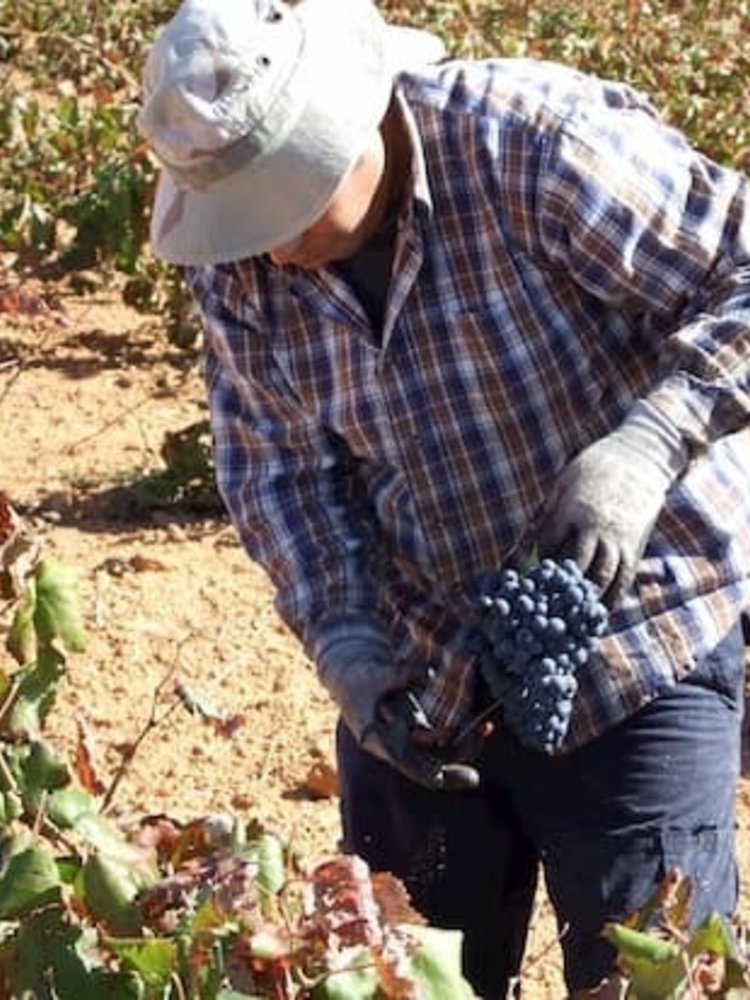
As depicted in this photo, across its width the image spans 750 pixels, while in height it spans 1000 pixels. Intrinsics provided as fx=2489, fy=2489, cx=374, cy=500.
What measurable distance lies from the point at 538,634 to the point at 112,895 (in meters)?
0.47

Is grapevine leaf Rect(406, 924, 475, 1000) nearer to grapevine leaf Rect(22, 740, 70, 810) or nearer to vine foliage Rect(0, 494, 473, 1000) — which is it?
vine foliage Rect(0, 494, 473, 1000)

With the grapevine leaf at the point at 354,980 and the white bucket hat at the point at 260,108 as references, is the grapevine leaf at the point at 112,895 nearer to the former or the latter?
the grapevine leaf at the point at 354,980

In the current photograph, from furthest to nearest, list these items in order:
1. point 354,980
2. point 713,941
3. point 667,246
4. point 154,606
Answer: point 154,606
point 667,246
point 713,941
point 354,980

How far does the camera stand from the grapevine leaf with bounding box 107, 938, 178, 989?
2.16 metres

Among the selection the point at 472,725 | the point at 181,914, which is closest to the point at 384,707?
the point at 472,725

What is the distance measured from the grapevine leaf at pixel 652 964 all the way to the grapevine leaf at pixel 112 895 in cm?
43

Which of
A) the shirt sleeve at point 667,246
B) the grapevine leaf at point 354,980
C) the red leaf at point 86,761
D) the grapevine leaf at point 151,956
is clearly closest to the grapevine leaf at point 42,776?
the red leaf at point 86,761

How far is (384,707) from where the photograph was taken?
109 inches

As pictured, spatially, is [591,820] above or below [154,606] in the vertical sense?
above

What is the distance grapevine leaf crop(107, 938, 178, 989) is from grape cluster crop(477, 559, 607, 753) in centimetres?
44

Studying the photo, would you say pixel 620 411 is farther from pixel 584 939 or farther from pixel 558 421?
pixel 584 939

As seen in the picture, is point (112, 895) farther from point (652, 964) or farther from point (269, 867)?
point (652, 964)

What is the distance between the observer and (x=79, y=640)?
2.57 m

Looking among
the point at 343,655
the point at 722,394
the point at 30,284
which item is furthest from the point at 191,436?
the point at 722,394
